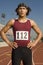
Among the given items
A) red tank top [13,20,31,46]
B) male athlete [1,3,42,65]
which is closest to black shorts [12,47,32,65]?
male athlete [1,3,42,65]

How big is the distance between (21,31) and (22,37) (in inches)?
5.4

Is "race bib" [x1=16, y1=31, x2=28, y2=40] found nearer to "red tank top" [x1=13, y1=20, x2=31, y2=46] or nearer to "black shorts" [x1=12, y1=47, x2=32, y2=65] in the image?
"red tank top" [x1=13, y1=20, x2=31, y2=46]

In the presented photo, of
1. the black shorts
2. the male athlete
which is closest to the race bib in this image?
the male athlete

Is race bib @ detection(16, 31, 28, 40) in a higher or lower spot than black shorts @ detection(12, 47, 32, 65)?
higher

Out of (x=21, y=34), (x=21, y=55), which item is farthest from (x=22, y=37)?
(x=21, y=55)

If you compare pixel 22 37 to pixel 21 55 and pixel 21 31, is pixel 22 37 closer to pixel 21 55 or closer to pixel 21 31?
pixel 21 31

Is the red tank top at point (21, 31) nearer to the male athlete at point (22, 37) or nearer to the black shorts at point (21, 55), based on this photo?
the male athlete at point (22, 37)

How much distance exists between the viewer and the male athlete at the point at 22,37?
15.0ft

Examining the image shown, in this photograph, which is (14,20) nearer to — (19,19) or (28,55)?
(19,19)

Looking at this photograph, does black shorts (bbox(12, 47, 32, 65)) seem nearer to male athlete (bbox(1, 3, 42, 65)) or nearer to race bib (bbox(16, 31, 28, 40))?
male athlete (bbox(1, 3, 42, 65))

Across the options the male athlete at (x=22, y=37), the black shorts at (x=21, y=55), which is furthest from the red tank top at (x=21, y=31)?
the black shorts at (x=21, y=55)

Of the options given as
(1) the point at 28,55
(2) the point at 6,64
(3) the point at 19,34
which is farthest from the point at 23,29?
(2) the point at 6,64

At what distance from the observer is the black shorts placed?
15.0 feet

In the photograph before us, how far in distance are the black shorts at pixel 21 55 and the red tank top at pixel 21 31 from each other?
0.35 feet
